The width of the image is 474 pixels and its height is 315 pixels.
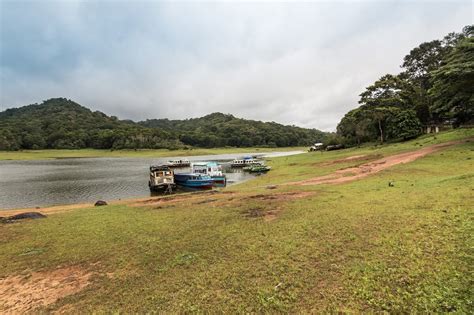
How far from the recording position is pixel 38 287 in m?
6.95

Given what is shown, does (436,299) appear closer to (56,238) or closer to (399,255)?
(399,255)

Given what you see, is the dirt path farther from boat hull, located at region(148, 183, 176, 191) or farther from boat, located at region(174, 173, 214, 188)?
boat hull, located at region(148, 183, 176, 191)

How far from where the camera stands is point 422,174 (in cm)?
1931

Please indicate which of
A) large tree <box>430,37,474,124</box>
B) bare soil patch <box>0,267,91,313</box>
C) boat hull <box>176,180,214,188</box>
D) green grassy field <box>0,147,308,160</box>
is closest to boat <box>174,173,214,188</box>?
boat hull <box>176,180,214,188</box>

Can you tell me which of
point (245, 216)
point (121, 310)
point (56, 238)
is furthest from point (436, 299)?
point (56, 238)

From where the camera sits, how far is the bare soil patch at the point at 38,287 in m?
6.28

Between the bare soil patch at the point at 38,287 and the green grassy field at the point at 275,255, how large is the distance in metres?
0.33

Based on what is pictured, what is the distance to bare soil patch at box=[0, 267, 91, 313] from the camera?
6.28 metres

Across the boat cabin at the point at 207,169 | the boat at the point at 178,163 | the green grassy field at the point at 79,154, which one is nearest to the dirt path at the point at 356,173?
the boat cabin at the point at 207,169

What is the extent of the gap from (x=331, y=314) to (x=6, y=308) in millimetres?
7450

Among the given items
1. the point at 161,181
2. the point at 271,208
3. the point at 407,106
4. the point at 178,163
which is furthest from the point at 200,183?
the point at 407,106

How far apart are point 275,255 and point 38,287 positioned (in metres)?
6.46

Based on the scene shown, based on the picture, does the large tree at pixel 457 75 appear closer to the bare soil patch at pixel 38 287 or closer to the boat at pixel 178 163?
the bare soil patch at pixel 38 287

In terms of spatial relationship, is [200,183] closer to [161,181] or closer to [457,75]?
[161,181]
